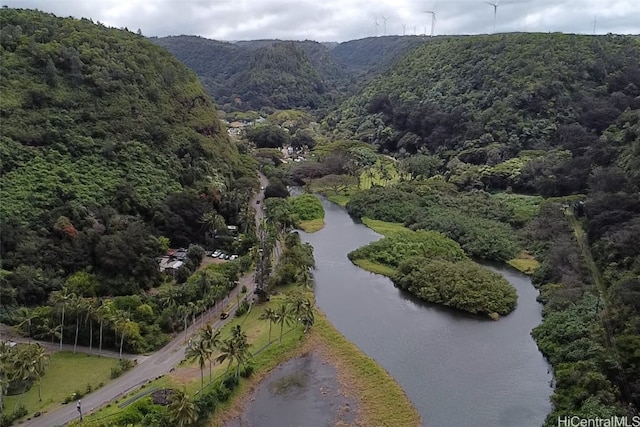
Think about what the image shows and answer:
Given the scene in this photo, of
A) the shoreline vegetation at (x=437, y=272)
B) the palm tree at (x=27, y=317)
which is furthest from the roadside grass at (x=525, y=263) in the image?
the palm tree at (x=27, y=317)

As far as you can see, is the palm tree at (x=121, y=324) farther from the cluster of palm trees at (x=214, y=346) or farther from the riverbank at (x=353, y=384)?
the riverbank at (x=353, y=384)

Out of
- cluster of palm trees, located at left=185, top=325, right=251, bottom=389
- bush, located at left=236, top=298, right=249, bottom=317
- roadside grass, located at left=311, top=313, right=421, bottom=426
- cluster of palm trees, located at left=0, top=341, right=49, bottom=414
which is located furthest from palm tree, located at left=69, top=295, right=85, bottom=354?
roadside grass, located at left=311, top=313, right=421, bottom=426

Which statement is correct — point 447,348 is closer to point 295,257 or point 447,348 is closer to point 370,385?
point 370,385

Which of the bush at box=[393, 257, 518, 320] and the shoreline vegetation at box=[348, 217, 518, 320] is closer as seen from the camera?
the bush at box=[393, 257, 518, 320]

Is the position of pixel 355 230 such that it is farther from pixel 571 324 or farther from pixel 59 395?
pixel 59 395

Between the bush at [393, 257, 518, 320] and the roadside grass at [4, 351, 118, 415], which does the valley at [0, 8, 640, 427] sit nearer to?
the bush at [393, 257, 518, 320]
